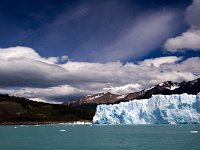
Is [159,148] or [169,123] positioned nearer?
[159,148]

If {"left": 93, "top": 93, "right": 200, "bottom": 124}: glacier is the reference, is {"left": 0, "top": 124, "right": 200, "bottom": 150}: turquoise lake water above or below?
below

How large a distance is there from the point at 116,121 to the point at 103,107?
722 cm

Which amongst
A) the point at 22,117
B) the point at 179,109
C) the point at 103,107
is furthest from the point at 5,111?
the point at 179,109

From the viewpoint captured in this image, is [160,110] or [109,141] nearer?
[109,141]

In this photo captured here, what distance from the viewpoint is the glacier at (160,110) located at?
9606 cm

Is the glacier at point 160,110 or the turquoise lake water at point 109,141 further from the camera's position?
the glacier at point 160,110

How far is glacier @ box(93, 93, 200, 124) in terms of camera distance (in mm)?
96062

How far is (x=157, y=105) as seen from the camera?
99.8 m

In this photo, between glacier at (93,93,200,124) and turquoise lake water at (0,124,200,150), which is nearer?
turquoise lake water at (0,124,200,150)

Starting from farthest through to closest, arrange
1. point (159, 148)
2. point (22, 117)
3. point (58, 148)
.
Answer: point (22, 117) < point (58, 148) < point (159, 148)

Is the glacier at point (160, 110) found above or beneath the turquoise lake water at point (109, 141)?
above

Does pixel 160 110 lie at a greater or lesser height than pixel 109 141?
greater

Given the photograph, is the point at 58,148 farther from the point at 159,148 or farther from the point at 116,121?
the point at 116,121

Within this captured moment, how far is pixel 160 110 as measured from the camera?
9881cm
